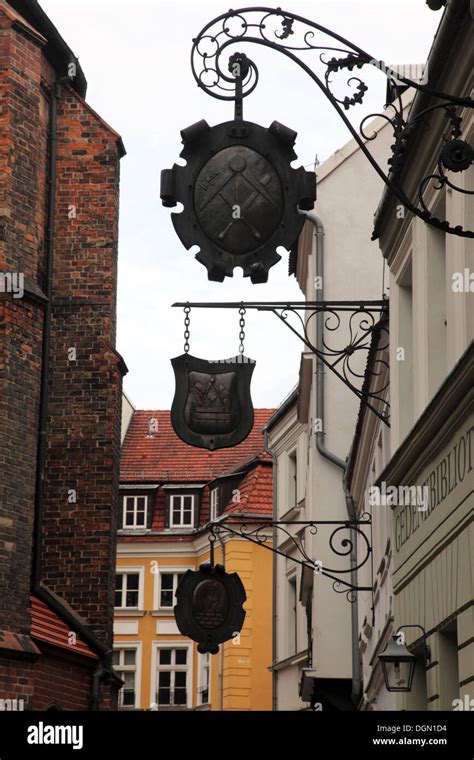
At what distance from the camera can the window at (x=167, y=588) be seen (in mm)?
47787

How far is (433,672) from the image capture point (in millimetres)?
11352

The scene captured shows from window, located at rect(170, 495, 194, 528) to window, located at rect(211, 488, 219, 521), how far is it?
879 millimetres

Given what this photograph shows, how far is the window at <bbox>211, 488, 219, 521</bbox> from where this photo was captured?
47.4 meters

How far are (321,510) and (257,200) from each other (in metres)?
15.3

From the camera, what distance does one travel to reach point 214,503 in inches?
1882

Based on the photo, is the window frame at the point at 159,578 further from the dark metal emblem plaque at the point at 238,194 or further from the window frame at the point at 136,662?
the dark metal emblem plaque at the point at 238,194

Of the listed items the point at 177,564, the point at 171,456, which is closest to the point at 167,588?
the point at 177,564

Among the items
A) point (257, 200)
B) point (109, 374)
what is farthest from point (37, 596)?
point (257, 200)

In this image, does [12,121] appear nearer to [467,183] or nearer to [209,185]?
[467,183]

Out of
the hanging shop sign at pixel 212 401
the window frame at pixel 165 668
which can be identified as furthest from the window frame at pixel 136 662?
the hanging shop sign at pixel 212 401

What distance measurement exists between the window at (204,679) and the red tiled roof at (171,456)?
6.14 meters

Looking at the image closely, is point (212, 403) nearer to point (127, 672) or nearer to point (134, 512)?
point (127, 672)

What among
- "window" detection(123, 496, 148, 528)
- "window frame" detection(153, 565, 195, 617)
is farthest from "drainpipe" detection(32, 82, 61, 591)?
"window" detection(123, 496, 148, 528)

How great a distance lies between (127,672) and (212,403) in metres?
35.3
